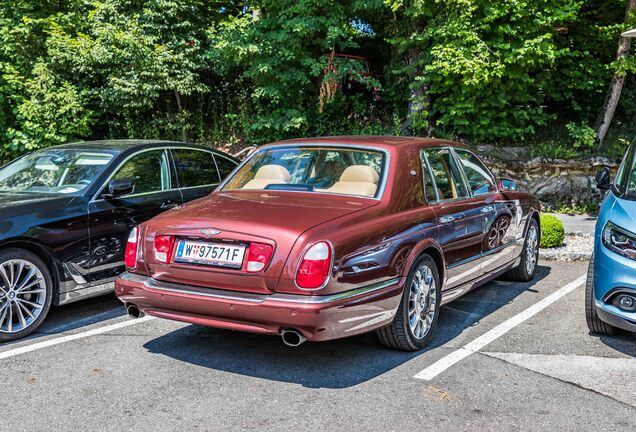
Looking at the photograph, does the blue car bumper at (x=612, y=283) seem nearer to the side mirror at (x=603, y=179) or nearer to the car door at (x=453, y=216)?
the car door at (x=453, y=216)

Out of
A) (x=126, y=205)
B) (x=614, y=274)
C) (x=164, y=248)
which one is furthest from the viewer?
(x=126, y=205)

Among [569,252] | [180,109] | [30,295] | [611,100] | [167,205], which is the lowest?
[569,252]

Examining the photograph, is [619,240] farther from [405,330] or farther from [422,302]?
[405,330]

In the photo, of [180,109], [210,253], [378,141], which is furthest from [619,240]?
[180,109]

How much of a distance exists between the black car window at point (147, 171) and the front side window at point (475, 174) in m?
2.98

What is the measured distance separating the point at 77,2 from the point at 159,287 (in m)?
13.1

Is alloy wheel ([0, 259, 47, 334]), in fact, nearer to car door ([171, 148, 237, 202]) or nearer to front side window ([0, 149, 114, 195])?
front side window ([0, 149, 114, 195])

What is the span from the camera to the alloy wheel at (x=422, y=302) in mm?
4590

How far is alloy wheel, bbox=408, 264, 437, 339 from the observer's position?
4.59m

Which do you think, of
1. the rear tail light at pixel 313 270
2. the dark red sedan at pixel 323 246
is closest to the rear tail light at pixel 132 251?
the dark red sedan at pixel 323 246

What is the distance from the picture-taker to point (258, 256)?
3.89m

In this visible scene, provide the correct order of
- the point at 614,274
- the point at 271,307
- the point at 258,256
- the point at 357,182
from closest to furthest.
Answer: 1. the point at 271,307
2. the point at 258,256
3. the point at 614,274
4. the point at 357,182

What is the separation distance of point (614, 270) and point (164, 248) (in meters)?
3.25

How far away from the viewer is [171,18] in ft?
48.0
